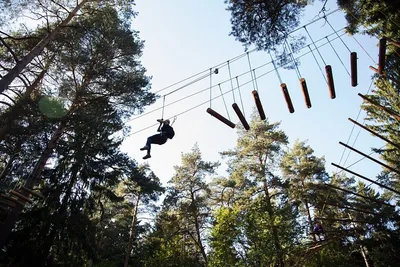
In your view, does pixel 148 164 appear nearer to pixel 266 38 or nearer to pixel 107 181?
pixel 107 181

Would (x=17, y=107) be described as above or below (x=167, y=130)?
above

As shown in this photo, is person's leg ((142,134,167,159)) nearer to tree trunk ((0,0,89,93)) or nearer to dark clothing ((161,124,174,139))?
dark clothing ((161,124,174,139))

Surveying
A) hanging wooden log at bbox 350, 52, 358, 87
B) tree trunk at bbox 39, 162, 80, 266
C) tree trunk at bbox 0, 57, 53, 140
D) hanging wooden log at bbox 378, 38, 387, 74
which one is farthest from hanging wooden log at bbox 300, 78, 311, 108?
tree trunk at bbox 39, 162, 80, 266

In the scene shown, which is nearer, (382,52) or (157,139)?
(382,52)

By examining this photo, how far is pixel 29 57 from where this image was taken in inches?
333

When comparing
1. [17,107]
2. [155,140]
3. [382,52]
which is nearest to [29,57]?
[17,107]

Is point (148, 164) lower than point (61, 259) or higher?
higher

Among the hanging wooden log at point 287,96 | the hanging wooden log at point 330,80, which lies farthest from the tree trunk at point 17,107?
the hanging wooden log at point 330,80

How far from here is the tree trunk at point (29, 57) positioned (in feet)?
24.9

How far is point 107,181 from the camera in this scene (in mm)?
11633

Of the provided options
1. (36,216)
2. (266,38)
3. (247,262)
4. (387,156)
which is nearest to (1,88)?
(36,216)

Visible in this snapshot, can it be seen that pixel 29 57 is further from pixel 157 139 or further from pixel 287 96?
pixel 287 96

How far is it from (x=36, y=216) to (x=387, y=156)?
723 inches

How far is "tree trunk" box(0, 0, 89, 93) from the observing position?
299 inches
